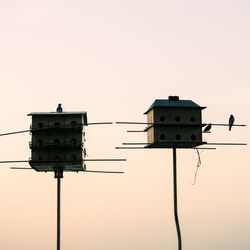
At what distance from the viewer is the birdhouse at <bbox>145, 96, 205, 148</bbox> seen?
2366cm

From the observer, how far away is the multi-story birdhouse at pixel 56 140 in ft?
81.0

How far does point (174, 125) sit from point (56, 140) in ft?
16.4

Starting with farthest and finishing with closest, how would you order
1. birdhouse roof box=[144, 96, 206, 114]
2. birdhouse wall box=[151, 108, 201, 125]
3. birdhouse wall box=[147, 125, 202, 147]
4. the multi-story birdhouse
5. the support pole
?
the support pole
the multi-story birdhouse
birdhouse roof box=[144, 96, 206, 114]
birdhouse wall box=[151, 108, 201, 125]
birdhouse wall box=[147, 125, 202, 147]

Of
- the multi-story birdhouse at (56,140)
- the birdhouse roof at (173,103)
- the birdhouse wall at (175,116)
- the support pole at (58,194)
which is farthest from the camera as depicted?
the support pole at (58,194)

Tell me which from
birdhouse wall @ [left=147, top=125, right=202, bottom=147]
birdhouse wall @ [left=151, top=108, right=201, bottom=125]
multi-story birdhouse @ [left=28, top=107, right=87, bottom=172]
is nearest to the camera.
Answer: birdhouse wall @ [left=147, top=125, right=202, bottom=147]

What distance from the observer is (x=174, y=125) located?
78.0ft

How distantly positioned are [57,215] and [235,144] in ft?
26.1

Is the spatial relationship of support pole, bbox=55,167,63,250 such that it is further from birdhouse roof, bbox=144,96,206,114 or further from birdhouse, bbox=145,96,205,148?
birdhouse roof, bbox=144,96,206,114

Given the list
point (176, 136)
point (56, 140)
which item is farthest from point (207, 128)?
point (56, 140)

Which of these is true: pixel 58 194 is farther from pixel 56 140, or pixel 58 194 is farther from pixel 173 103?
pixel 173 103

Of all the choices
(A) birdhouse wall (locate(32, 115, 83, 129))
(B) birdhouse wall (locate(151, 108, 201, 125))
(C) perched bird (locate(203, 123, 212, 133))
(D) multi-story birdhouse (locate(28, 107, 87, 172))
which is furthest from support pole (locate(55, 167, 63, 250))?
(C) perched bird (locate(203, 123, 212, 133))

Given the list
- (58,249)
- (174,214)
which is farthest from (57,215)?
(174,214)

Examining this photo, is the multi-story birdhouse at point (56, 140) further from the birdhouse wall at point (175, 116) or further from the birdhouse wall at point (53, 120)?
the birdhouse wall at point (175, 116)

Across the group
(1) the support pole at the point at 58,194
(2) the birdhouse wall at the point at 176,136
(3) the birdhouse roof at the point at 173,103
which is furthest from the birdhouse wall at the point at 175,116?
(1) the support pole at the point at 58,194
